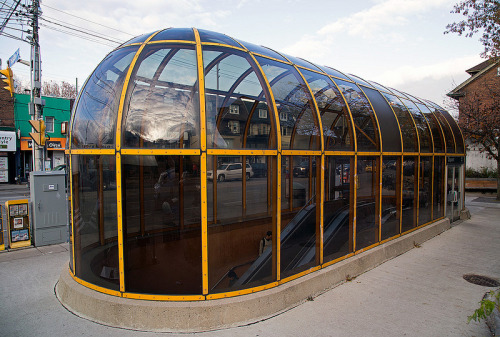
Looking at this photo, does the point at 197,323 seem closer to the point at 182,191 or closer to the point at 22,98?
the point at 182,191

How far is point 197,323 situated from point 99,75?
12.0ft

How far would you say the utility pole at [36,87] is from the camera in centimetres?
1120

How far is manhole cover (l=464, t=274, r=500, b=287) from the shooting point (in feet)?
19.2

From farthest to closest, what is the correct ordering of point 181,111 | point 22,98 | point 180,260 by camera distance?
1. point 22,98
2. point 180,260
3. point 181,111

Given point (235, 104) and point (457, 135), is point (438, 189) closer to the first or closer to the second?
point (457, 135)

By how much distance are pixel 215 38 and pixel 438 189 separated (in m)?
8.33

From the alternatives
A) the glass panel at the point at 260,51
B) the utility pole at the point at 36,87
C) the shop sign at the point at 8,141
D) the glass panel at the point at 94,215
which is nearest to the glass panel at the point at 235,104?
the glass panel at the point at 260,51

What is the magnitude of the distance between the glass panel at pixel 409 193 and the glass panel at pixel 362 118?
64.6 inches

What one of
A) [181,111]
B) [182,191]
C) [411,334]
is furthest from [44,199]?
[411,334]

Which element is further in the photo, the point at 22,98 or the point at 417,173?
the point at 22,98

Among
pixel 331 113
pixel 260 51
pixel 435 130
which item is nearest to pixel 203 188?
pixel 260 51

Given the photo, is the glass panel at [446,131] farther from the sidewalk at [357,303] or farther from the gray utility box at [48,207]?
the gray utility box at [48,207]

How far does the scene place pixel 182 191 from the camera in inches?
266

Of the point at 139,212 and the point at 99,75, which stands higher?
the point at 99,75
